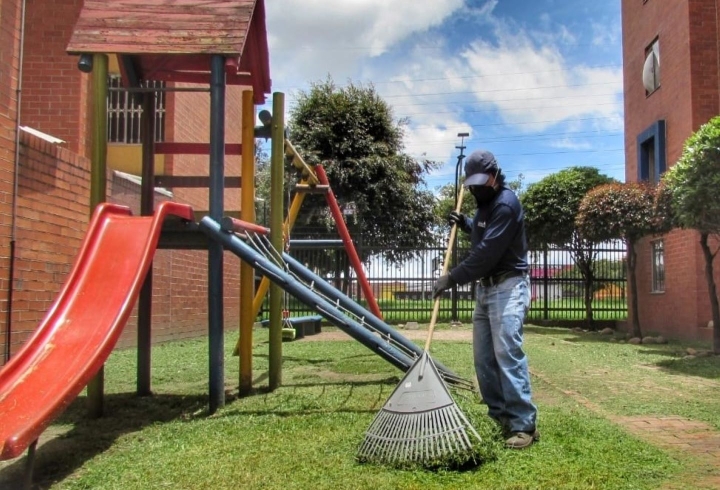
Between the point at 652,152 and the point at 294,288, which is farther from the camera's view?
the point at 652,152

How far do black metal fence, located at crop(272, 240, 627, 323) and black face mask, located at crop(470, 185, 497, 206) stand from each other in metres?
13.3

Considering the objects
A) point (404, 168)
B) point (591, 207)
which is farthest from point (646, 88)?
point (404, 168)

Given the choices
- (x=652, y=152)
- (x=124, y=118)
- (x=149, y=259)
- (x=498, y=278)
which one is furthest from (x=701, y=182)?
(x=124, y=118)

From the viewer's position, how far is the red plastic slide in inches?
127

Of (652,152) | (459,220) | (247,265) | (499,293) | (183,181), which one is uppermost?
(652,152)

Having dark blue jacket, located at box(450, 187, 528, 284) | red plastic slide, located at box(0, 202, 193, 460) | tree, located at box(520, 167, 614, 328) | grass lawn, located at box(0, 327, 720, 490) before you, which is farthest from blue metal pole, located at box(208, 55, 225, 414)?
tree, located at box(520, 167, 614, 328)

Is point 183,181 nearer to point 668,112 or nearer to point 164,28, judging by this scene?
point 164,28

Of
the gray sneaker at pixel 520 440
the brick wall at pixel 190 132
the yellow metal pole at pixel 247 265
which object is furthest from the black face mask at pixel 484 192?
the brick wall at pixel 190 132

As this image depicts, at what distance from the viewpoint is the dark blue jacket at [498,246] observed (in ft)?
13.3

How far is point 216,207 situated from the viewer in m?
5.36

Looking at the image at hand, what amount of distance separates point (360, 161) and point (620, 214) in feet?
28.5

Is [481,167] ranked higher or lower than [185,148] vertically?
lower

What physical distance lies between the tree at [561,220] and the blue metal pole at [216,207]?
13.2 meters

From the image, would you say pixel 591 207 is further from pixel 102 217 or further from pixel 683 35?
pixel 102 217
